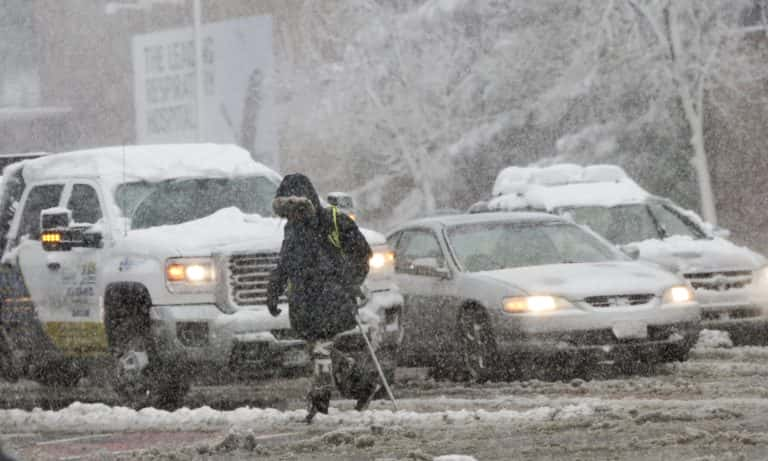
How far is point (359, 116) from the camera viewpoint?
43.9 metres

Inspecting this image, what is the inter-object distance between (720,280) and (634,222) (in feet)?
6.13

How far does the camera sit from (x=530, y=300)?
47.1ft

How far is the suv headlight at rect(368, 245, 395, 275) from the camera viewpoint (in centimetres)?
1394

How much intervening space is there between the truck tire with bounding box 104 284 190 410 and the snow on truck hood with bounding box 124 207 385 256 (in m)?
0.41

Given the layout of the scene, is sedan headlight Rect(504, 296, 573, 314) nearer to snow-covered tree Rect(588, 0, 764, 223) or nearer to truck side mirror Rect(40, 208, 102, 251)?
truck side mirror Rect(40, 208, 102, 251)

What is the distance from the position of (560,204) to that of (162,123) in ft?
124

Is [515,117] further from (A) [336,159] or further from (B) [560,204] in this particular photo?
(B) [560,204]

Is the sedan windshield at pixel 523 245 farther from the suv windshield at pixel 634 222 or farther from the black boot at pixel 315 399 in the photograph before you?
the black boot at pixel 315 399

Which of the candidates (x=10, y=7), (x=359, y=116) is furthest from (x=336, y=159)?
(x=10, y=7)

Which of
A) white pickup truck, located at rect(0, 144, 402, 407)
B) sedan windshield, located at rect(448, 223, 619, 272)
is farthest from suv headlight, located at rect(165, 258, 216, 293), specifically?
sedan windshield, located at rect(448, 223, 619, 272)

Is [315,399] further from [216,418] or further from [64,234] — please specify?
[64,234]

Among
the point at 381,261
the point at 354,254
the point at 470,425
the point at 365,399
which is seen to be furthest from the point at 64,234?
the point at 470,425

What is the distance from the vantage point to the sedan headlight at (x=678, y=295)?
14672 mm

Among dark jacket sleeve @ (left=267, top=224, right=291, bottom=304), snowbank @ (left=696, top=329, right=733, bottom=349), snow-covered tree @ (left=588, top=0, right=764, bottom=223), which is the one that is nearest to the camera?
dark jacket sleeve @ (left=267, top=224, right=291, bottom=304)
